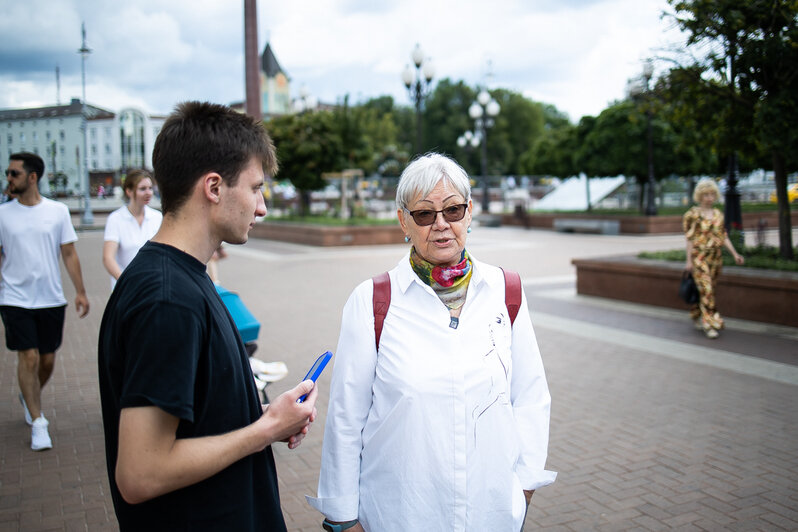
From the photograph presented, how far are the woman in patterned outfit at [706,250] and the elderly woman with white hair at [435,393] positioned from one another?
645 centimetres

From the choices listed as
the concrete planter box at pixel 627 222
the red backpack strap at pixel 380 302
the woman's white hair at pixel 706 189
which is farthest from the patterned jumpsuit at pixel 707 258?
the concrete planter box at pixel 627 222

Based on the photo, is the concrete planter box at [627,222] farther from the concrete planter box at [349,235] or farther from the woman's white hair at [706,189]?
the woman's white hair at [706,189]

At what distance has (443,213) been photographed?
2.25 metres

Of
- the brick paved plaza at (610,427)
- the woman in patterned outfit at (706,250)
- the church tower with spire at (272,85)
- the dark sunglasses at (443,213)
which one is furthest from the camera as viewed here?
the church tower with spire at (272,85)

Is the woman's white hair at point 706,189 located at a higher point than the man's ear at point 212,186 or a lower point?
higher

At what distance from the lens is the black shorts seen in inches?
186

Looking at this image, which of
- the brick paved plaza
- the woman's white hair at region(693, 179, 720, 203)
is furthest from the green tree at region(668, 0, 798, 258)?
the brick paved plaza

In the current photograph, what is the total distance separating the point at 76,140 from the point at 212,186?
7.34 meters

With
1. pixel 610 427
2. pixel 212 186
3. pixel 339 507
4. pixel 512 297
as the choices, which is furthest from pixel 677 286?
pixel 212 186

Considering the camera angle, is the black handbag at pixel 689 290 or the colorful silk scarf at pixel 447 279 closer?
the colorful silk scarf at pixel 447 279

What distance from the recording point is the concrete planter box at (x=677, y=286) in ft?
26.8

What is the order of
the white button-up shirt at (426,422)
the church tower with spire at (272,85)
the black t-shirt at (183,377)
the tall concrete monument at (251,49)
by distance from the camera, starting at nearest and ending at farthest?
the black t-shirt at (183,377)
the white button-up shirt at (426,422)
the tall concrete monument at (251,49)
the church tower with spire at (272,85)

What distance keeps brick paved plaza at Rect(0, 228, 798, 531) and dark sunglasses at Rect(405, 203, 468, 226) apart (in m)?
2.18

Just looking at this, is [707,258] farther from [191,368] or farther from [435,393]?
[191,368]
